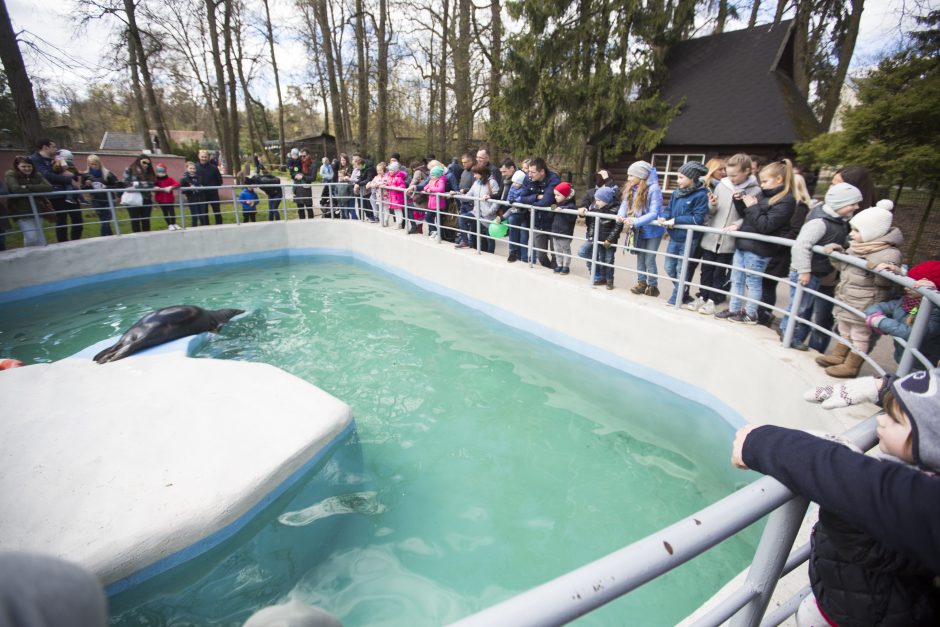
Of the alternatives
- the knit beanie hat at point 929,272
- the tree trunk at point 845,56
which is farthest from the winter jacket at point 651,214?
the tree trunk at point 845,56

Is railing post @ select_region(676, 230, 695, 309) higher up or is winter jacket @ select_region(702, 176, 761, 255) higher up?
winter jacket @ select_region(702, 176, 761, 255)

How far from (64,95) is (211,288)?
15.3 metres

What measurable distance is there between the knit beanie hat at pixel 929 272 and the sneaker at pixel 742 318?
153 centimetres

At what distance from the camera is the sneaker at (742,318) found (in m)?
4.66

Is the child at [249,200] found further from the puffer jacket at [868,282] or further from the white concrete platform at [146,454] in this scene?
the puffer jacket at [868,282]

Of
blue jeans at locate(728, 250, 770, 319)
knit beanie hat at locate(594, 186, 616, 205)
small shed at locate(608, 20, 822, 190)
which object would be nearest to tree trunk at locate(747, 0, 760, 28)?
small shed at locate(608, 20, 822, 190)

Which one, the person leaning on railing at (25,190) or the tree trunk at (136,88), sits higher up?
the tree trunk at (136,88)

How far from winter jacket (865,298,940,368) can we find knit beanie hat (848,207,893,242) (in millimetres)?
482

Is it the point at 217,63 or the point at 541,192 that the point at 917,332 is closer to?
the point at 541,192

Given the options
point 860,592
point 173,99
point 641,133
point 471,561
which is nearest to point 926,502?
point 860,592

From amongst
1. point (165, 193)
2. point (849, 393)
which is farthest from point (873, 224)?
point (165, 193)

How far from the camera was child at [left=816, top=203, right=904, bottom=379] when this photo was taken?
3.33m

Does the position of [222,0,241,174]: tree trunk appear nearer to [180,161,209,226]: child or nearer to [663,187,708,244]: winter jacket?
[180,161,209,226]: child

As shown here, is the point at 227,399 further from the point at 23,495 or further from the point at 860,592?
the point at 860,592
